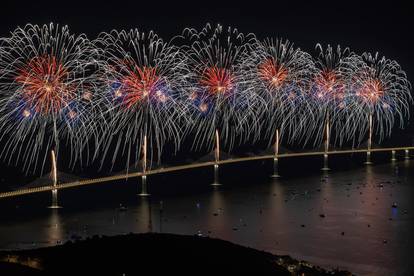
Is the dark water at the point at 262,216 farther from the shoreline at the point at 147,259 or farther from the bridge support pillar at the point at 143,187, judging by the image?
the shoreline at the point at 147,259

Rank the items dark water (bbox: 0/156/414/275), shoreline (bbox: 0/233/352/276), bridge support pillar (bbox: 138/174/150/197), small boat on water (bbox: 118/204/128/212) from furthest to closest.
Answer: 1. bridge support pillar (bbox: 138/174/150/197)
2. small boat on water (bbox: 118/204/128/212)
3. dark water (bbox: 0/156/414/275)
4. shoreline (bbox: 0/233/352/276)

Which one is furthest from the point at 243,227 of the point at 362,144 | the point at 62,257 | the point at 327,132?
the point at 362,144

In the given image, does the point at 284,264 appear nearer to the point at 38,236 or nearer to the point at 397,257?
the point at 397,257

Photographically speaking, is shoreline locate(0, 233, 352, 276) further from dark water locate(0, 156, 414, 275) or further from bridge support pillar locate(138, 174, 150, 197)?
bridge support pillar locate(138, 174, 150, 197)

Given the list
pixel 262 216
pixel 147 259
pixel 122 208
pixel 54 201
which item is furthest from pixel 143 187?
pixel 147 259

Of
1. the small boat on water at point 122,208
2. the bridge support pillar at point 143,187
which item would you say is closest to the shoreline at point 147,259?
the small boat on water at point 122,208

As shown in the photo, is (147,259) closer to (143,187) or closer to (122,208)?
(122,208)

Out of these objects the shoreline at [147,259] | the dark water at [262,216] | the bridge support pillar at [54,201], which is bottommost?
the dark water at [262,216]

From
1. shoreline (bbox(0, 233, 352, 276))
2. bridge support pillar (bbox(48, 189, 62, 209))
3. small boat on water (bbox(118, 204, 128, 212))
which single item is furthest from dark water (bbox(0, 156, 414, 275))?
shoreline (bbox(0, 233, 352, 276))
